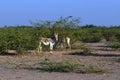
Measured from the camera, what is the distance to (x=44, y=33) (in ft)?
117

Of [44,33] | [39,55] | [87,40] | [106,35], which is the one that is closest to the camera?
[39,55]

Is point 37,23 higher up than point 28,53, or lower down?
higher up

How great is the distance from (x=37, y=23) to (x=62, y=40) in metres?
2.37

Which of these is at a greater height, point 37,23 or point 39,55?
point 37,23

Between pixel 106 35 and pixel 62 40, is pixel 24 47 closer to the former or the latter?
pixel 62 40

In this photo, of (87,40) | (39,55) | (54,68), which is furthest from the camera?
(87,40)

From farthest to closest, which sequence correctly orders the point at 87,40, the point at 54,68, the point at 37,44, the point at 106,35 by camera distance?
the point at 106,35
the point at 87,40
the point at 37,44
the point at 54,68

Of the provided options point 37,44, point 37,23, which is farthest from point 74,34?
point 37,44

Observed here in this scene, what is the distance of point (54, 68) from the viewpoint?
19.8 meters

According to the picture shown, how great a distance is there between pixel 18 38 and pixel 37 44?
240 cm

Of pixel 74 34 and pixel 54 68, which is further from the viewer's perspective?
pixel 74 34

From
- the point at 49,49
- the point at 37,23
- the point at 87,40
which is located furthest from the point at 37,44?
the point at 87,40

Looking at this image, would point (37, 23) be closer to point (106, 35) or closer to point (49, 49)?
point (49, 49)

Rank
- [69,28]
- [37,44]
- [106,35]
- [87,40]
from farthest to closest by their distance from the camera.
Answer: [106,35] < [87,40] < [69,28] < [37,44]
